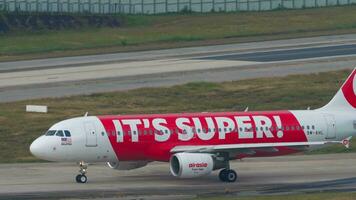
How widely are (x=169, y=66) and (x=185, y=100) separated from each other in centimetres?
1384

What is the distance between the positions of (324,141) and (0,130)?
19161mm

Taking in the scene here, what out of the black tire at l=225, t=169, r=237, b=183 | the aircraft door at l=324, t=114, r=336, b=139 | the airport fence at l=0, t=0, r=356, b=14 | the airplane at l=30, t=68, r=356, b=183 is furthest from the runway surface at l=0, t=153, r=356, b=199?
the airport fence at l=0, t=0, r=356, b=14

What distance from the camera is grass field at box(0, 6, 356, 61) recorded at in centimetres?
10474

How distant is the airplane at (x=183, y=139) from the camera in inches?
2077

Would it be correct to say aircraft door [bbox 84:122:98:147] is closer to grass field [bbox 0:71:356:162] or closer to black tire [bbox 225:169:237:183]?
black tire [bbox 225:169:237:183]

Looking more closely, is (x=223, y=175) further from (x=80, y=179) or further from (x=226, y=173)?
(x=80, y=179)

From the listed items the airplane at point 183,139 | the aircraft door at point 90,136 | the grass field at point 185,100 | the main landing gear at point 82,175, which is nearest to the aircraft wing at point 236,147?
the airplane at point 183,139

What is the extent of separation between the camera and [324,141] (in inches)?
2233

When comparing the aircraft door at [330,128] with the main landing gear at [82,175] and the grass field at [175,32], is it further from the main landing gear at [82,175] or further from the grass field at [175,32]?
the grass field at [175,32]

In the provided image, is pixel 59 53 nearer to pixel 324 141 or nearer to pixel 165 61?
pixel 165 61

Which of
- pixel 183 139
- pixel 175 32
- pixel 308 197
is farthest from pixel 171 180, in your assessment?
pixel 175 32

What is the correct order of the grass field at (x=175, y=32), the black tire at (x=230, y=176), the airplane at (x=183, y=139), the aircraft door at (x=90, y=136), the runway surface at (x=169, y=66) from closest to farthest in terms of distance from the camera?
the airplane at (x=183, y=139), the aircraft door at (x=90, y=136), the black tire at (x=230, y=176), the runway surface at (x=169, y=66), the grass field at (x=175, y=32)

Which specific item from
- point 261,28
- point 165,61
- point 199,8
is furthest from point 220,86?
point 199,8

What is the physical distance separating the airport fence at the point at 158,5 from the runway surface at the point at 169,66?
96.8 feet
